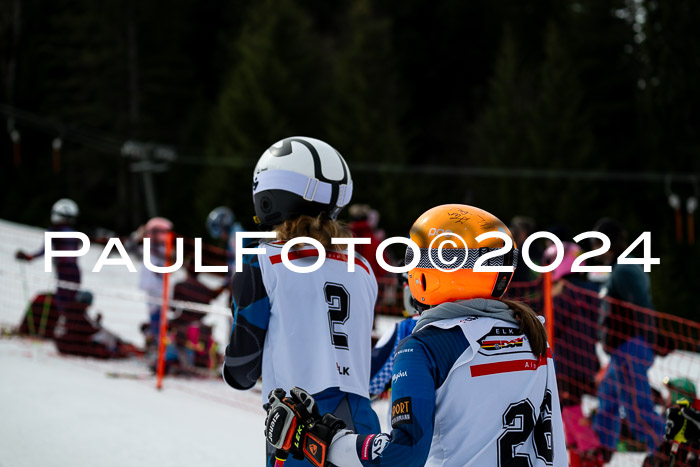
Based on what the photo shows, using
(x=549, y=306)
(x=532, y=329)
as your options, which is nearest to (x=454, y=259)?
(x=532, y=329)

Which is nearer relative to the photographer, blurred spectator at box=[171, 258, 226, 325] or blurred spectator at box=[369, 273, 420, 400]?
blurred spectator at box=[369, 273, 420, 400]

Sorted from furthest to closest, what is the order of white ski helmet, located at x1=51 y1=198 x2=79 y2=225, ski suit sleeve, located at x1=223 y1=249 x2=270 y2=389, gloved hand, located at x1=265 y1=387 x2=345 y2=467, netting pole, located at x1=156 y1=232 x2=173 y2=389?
white ski helmet, located at x1=51 y1=198 x2=79 y2=225 → netting pole, located at x1=156 y1=232 x2=173 y2=389 → ski suit sleeve, located at x1=223 y1=249 x2=270 y2=389 → gloved hand, located at x1=265 y1=387 x2=345 y2=467

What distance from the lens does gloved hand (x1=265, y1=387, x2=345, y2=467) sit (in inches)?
77.9

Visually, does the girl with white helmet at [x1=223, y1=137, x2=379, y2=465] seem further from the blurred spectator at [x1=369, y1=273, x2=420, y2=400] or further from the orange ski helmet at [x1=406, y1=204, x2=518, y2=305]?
Answer: the orange ski helmet at [x1=406, y1=204, x2=518, y2=305]

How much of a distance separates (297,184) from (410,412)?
1.28m

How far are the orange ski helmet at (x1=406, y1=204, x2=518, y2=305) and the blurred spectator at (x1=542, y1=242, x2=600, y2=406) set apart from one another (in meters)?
4.21

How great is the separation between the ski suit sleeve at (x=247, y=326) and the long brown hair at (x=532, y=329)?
904 millimetres

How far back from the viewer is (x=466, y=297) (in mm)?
2154

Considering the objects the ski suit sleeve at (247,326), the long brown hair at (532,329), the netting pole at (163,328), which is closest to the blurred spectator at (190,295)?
the netting pole at (163,328)

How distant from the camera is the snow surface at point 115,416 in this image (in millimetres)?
5613

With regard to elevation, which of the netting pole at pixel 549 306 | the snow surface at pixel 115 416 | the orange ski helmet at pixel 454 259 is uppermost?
the orange ski helmet at pixel 454 259

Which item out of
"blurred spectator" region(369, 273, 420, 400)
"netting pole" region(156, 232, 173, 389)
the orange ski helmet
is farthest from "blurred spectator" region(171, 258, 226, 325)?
the orange ski helmet

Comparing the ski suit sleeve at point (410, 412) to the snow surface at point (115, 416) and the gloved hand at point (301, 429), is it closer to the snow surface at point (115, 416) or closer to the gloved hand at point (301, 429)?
the gloved hand at point (301, 429)

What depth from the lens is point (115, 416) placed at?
21.8 ft
